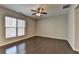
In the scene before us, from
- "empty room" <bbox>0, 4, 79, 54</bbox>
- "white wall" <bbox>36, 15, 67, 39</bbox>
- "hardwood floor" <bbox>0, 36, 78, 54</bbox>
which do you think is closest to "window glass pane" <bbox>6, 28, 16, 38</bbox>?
"empty room" <bbox>0, 4, 79, 54</bbox>

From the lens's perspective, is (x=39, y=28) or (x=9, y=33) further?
(x=39, y=28)

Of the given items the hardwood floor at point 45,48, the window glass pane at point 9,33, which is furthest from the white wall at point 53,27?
the window glass pane at point 9,33

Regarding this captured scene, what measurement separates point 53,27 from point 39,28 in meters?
1.51

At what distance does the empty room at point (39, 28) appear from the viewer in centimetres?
333

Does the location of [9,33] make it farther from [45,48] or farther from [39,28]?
[39,28]

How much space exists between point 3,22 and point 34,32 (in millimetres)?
4464

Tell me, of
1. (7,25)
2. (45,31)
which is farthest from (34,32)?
(7,25)

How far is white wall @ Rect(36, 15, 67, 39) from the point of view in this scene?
646 cm

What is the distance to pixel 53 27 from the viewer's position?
7160 millimetres

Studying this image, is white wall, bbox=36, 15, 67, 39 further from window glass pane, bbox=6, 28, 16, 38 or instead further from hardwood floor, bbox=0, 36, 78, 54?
window glass pane, bbox=6, 28, 16, 38

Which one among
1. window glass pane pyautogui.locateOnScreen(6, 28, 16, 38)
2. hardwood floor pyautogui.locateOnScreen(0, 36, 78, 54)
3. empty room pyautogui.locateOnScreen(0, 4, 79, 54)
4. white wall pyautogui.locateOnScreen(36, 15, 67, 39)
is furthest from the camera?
white wall pyautogui.locateOnScreen(36, 15, 67, 39)

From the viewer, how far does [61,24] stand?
21.6 feet

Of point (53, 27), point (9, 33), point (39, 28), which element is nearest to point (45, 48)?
point (9, 33)
